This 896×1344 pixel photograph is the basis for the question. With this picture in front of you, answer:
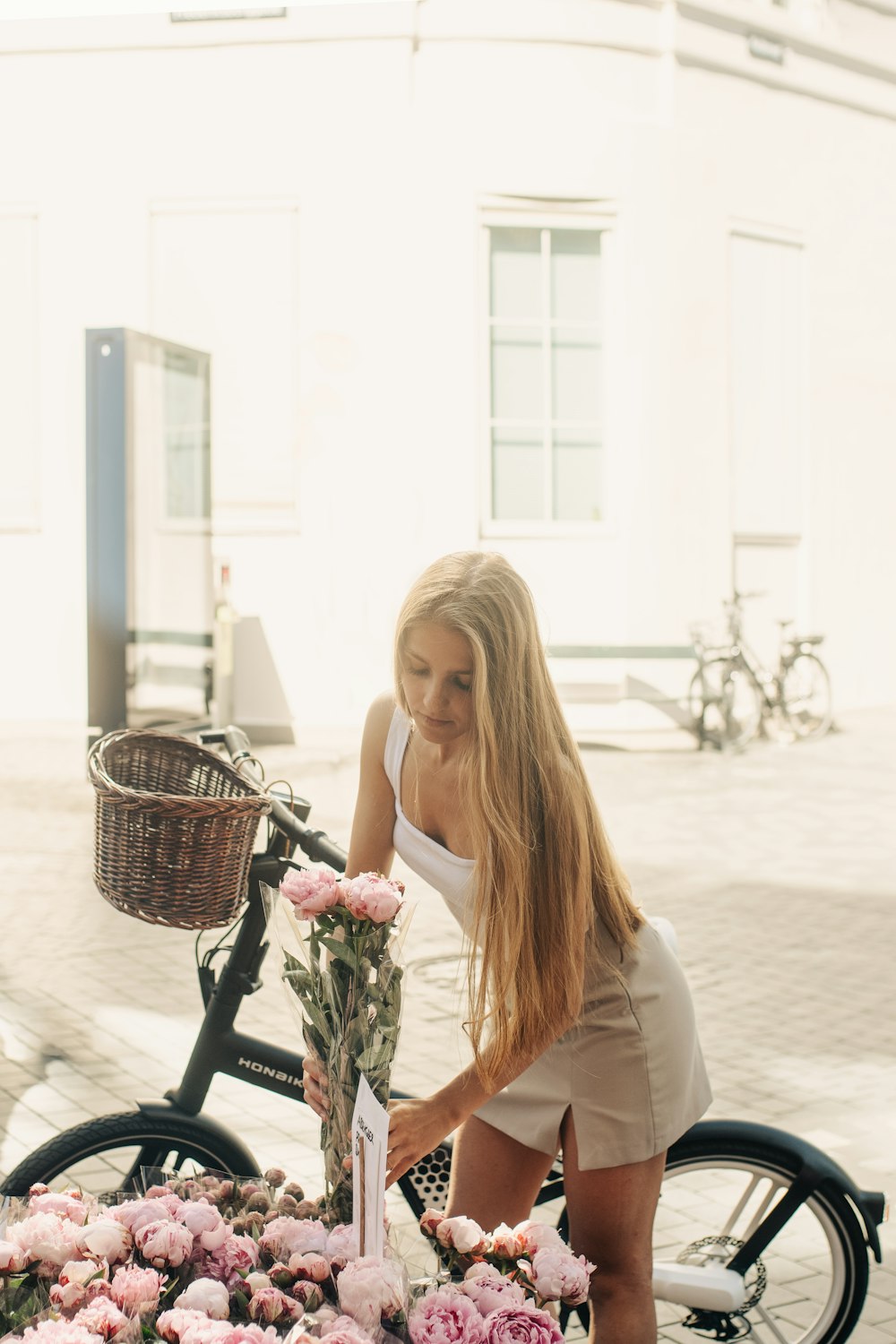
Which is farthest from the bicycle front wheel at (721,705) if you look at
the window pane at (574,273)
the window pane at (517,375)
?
the window pane at (574,273)

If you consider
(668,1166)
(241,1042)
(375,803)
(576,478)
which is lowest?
(668,1166)

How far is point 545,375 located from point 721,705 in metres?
3.26

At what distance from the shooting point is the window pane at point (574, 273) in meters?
13.9

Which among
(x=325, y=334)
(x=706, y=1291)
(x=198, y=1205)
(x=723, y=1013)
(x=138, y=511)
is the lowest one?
(x=723, y=1013)

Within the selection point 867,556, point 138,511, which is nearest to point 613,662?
point 867,556

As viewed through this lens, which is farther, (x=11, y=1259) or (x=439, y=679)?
(x=439, y=679)

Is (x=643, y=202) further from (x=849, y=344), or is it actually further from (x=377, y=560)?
(x=377, y=560)

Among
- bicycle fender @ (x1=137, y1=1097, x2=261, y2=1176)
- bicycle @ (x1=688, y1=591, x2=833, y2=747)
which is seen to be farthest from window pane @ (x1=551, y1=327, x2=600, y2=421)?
bicycle fender @ (x1=137, y1=1097, x2=261, y2=1176)

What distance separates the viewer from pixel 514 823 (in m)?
2.05

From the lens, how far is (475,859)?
209 centimetres

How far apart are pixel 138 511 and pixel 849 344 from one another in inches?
315

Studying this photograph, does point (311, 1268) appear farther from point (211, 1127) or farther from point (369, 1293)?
point (211, 1127)

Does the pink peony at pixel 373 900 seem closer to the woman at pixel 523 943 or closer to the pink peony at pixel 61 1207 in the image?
the woman at pixel 523 943

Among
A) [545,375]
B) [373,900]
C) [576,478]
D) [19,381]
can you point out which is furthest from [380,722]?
[19,381]
